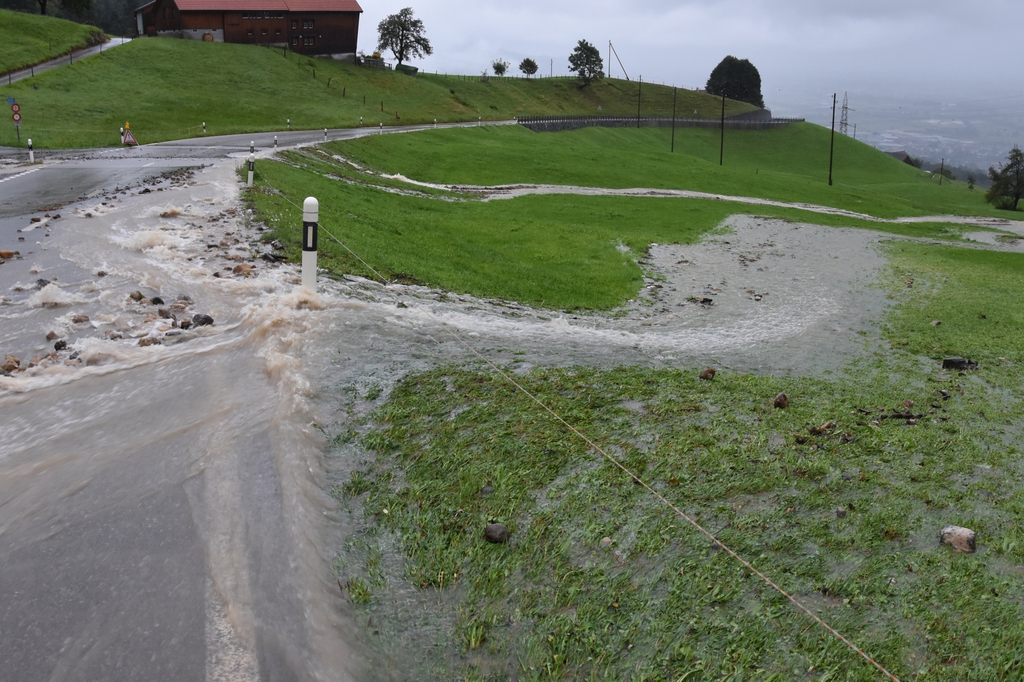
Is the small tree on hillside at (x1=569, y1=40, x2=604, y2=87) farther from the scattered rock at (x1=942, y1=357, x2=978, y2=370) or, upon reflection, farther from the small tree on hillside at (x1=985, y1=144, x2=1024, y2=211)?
the scattered rock at (x1=942, y1=357, x2=978, y2=370)

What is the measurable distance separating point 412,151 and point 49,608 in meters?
41.9

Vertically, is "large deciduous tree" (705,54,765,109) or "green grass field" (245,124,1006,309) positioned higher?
"large deciduous tree" (705,54,765,109)

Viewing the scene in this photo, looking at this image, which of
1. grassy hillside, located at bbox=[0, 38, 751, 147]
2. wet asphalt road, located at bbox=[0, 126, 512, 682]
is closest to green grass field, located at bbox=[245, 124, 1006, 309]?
wet asphalt road, located at bbox=[0, 126, 512, 682]

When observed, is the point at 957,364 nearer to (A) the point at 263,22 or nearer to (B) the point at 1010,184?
(B) the point at 1010,184

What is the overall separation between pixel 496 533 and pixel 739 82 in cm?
16066

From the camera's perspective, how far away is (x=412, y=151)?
144ft

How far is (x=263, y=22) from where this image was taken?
87688 millimetres

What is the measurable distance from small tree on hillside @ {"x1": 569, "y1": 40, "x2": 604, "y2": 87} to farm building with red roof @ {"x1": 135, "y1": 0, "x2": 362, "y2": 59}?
162ft

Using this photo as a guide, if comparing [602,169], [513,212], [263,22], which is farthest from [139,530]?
[263,22]

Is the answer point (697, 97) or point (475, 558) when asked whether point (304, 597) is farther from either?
point (697, 97)

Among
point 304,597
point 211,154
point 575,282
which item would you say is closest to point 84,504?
point 304,597

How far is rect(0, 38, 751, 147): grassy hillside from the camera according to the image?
48719 mm

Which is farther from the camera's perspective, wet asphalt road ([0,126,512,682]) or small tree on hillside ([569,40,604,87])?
small tree on hillside ([569,40,604,87])

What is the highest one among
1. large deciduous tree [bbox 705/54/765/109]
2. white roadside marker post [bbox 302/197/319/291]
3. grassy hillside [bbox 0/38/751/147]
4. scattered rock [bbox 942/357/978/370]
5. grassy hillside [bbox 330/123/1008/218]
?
large deciduous tree [bbox 705/54/765/109]
